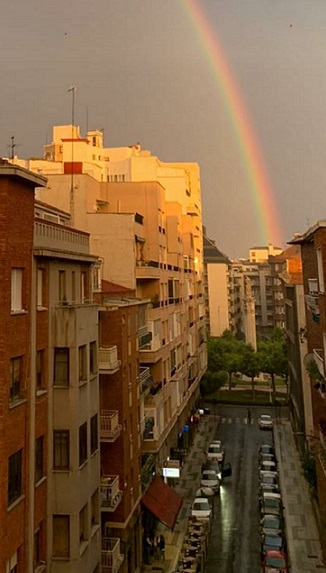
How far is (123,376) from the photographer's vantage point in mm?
21844

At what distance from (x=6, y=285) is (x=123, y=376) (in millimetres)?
10170

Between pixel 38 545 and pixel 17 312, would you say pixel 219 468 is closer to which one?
pixel 38 545

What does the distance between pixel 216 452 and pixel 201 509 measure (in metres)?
11.3

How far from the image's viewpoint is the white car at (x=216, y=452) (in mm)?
38594

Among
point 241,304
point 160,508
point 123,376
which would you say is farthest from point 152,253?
point 241,304

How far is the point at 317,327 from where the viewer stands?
98.0 ft

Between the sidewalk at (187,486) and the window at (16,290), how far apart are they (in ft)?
52.6

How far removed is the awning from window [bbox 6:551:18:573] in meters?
12.5

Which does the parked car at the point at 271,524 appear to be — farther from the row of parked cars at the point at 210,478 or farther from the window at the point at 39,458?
the window at the point at 39,458

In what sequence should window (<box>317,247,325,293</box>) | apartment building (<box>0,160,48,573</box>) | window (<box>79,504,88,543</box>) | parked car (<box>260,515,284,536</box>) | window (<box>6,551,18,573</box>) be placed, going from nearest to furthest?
1. window (<box>6,551,18,573</box>)
2. apartment building (<box>0,160,48,573</box>)
3. window (<box>79,504,88,543</box>)
4. window (<box>317,247,325,293</box>)
5. parked car (<box>260,515,284,536</box>)

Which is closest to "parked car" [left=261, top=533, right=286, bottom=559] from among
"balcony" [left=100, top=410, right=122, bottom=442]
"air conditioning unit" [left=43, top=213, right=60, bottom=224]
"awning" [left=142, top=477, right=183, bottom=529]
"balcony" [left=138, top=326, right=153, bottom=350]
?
"awning" [left=142, top=477, right=183, bottom=529]

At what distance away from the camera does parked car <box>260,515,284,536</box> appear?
84.8 ft

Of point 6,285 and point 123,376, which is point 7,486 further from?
point 123,376

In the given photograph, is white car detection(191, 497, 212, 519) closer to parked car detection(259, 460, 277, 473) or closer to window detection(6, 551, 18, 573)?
parked car detection(259, 460, 277, 473)
